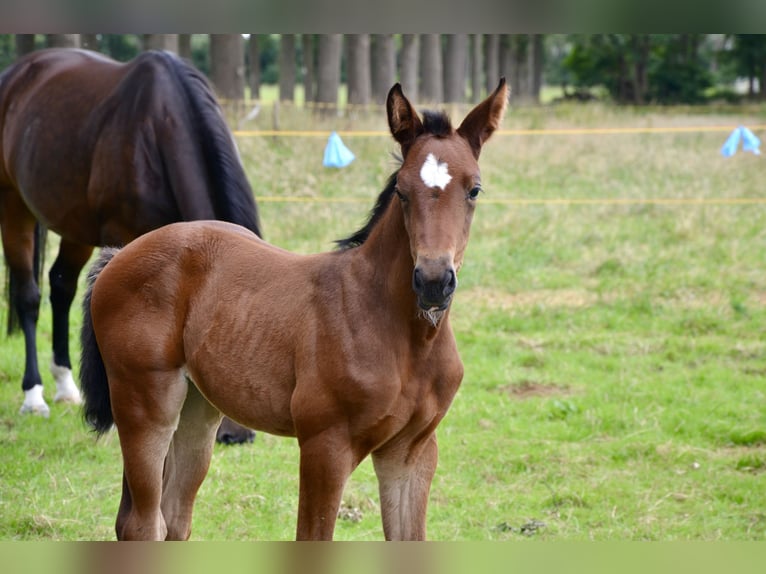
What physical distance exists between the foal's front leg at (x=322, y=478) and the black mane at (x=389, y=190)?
28.4 inches

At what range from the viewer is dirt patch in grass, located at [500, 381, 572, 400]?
21.8ft

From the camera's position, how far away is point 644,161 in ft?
55.1

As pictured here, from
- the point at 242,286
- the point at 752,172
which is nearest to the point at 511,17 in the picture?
the point at 242,286

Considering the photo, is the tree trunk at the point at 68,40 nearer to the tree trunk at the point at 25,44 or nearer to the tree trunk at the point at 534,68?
the tree trunk at the point at 25,44

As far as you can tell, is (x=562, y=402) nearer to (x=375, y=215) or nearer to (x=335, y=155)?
(x=375, y=215)

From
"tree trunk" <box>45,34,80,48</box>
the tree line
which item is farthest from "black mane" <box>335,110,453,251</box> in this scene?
the tree line

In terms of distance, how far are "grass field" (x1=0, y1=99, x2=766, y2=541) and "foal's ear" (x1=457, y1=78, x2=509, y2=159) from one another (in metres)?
0.28

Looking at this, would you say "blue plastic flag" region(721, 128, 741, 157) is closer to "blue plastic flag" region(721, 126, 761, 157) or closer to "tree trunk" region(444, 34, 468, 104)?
"blue plastic flag" region(721, 126, 761, 157)

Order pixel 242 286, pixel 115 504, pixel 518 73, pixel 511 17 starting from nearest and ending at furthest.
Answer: pixel 511 17, pixel 242 286, pixel 115 504, pixel 518 73

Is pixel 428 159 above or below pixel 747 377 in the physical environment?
above

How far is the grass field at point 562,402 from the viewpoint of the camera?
15.5 feet

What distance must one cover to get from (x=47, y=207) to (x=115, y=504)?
2.17m

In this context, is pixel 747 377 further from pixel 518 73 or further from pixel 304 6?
pixel 518 73

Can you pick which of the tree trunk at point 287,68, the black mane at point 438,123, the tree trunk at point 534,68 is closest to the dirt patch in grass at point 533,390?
the black mane at point 438,123
